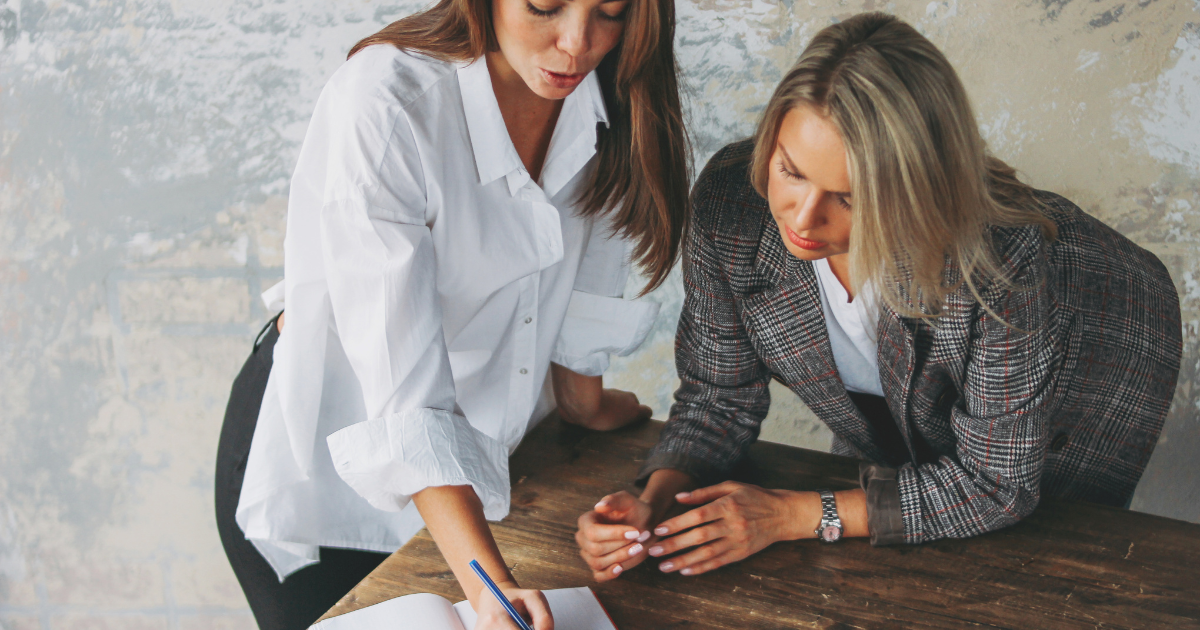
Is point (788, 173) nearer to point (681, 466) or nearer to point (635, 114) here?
point (635, 114)

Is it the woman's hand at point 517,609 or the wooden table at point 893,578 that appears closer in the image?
the woman's hand at point 517,609

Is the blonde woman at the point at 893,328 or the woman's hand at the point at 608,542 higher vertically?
the blonde woman at the point at 893,328

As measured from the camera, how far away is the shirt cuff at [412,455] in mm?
924

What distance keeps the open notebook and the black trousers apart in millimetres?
424

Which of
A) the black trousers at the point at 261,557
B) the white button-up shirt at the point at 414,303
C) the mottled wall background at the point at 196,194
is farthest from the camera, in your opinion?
the mottled wall background at the point at 196,194

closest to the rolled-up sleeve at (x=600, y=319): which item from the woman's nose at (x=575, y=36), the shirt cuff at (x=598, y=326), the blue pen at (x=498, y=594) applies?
the shirt cuff at (x=598, y=326)

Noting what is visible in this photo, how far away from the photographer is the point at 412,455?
3.02 feet

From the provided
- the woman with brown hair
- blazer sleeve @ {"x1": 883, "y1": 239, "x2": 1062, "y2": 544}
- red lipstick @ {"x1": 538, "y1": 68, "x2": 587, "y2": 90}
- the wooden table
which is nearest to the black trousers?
the woman with brown hair

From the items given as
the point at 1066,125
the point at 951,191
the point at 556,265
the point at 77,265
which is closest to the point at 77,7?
the point at 77,265

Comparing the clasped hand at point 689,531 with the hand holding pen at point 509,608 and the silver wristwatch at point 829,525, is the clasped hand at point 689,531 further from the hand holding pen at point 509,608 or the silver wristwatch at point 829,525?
the hand holding pen at point 509,608

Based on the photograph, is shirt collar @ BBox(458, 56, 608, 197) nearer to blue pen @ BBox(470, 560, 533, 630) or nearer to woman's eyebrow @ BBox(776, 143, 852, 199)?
woman's eyebrow @ BBox(776, 143, 852, 199)

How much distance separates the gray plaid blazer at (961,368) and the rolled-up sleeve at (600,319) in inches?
3.7

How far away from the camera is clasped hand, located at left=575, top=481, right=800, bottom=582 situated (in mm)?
996

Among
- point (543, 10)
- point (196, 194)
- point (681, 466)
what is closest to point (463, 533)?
point (681, 466)
